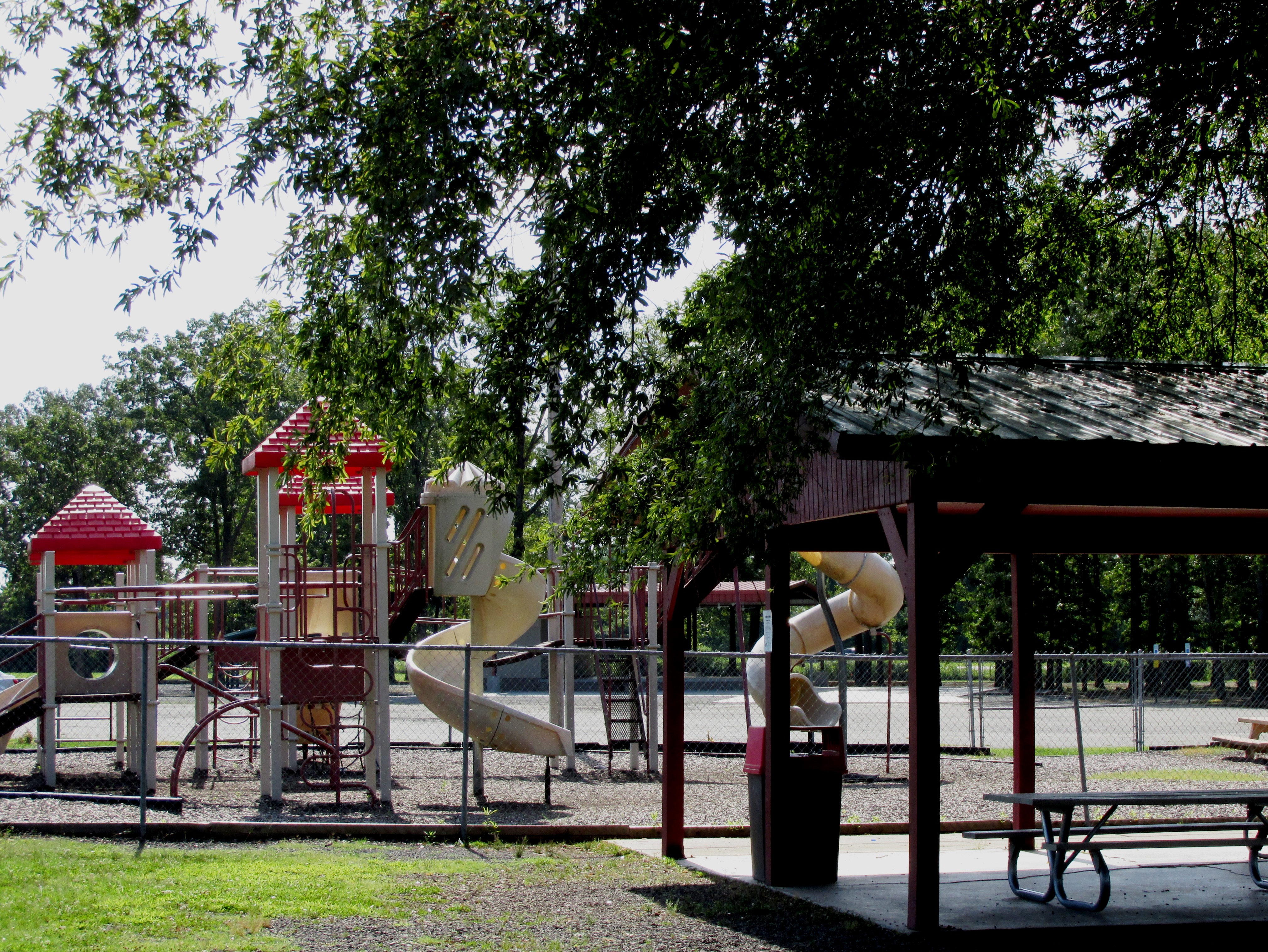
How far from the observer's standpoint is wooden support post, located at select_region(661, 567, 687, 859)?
9.88 meters

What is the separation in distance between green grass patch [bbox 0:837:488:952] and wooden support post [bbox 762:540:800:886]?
223 cm

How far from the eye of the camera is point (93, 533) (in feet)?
52.2

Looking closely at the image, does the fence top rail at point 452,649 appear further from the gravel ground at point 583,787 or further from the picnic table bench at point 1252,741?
the picnic table bench at point 1252,741

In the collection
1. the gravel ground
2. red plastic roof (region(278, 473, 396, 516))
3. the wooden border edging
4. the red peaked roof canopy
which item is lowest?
the gravel ground

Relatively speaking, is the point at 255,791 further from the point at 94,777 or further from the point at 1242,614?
the point at 1242,614

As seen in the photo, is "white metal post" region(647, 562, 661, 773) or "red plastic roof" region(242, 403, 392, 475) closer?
"red plastic roof" region(242, 403, 392, 475)

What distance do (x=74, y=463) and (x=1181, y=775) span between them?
54.4 metres

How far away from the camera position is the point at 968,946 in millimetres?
→ 6988

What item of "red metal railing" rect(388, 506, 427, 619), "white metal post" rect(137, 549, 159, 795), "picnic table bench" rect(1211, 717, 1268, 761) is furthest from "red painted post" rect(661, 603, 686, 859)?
"picnic table bench" rect(1211, 717, 1268, 761)

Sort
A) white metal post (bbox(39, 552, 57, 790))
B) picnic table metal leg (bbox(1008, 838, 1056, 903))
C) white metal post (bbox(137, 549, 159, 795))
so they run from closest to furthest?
picnic table metal leg (bbox(1008, 838, 1056, 903)) < white metal post (bbox(137, 549, 159, 795)) < white metal post (bbox(39, 552, 57, 790))

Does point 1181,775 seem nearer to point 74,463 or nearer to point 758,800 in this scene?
point 758,800

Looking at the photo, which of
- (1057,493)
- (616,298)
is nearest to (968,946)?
(1057,493)

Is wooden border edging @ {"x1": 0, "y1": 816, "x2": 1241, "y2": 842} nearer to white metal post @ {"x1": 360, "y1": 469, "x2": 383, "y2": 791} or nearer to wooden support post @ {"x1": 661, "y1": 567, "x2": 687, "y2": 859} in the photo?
wooden support post @ {"x1": 661, "y1": 567, "x2": 687, "y2": 859}

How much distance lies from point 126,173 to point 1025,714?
26.3 ft
